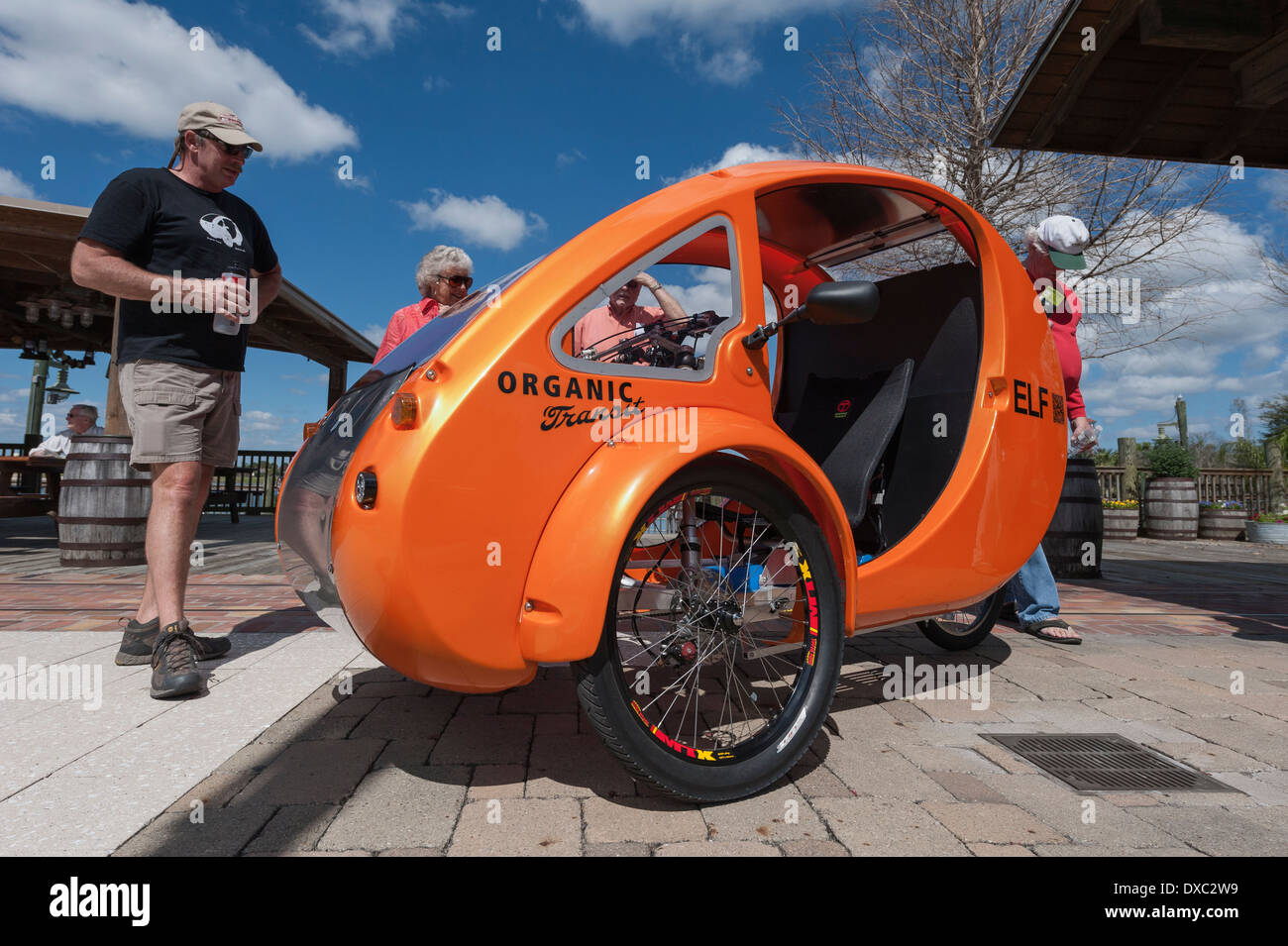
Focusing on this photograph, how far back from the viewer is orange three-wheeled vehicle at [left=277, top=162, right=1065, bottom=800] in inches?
68.7

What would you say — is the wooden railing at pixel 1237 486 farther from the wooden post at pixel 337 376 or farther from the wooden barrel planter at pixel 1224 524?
the wooden post at pixel 337 376

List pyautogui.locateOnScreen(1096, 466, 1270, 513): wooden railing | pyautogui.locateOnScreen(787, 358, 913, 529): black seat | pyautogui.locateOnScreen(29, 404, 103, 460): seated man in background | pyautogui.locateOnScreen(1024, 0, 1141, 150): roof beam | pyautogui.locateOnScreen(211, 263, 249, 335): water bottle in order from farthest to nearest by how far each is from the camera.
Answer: pyautogui.locateOnScreen(1096, 466, 1270, 513): wooden railing → pyautogui.locateOnScreen(29, 404, 103, 460): seated man in background → pyautogui.locateOnScreen(1024, 0, 1141, 150): roof beam → pyautogui.locateOnScreen(211, 263, 249, 335): water bottle → pyautogui.locateOnScreen(787, 358, 913, 529): black seat

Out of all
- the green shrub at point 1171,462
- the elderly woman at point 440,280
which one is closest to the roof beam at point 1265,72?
the elderly woman at point 440,280

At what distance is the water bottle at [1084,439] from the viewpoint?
412 centimetres

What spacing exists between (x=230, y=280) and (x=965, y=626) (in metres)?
3.70

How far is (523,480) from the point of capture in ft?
5.88

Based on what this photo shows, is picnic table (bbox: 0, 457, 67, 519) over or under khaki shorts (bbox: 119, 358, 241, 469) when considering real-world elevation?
under

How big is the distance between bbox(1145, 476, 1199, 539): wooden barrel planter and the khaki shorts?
14.0 metres

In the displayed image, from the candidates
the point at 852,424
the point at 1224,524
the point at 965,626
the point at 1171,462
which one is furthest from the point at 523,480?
the point at 1224,524

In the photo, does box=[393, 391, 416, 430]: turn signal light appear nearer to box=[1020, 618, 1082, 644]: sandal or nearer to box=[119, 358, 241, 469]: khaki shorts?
box=[119, 358, 241, 469]: khaki shorts

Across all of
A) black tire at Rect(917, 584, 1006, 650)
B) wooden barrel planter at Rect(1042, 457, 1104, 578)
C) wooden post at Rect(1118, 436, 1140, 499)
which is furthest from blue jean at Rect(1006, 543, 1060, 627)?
wooden post at Rect(1118, 436, 1140, 499)

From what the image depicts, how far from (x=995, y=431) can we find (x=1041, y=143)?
6083mm

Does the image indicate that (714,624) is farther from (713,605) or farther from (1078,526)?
(1078,526)
